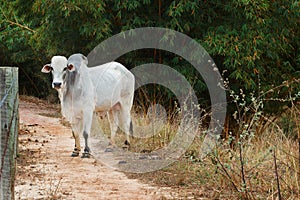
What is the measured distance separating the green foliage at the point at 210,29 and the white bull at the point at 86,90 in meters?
3.07

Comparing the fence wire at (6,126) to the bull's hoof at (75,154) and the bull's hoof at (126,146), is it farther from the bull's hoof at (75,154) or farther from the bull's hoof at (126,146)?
the bull's hoof at (126,146)

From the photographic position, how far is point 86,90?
294 inches

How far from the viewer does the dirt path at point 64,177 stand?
→ 5.43m

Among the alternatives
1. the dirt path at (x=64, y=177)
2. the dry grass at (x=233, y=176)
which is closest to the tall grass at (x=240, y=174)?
the dry grass at (x=233, y=176)

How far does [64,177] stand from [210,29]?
6.09 metres

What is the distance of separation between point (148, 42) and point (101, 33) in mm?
1008

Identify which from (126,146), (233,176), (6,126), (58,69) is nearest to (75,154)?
(126,146)

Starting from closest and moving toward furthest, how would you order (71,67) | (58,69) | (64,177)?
(64,177)
(58,69)
(71,67)

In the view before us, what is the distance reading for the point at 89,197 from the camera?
5328 millimetres

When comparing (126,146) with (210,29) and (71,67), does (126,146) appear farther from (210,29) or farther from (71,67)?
(210,29)

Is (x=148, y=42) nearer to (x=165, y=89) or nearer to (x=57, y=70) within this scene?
(x=165, y=89)

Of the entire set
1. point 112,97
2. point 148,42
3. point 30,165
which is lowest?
point 30,165

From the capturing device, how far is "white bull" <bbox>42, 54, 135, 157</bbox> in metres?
7.14

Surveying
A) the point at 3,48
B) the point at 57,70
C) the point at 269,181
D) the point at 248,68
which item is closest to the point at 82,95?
the point at 57,70
